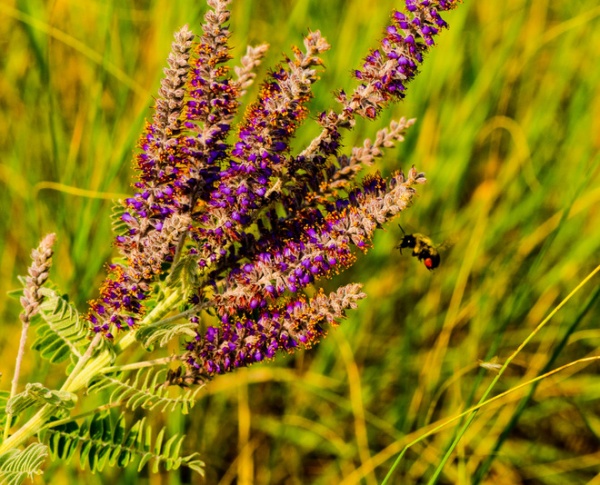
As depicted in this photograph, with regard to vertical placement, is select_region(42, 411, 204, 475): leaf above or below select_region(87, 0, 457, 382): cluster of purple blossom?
below

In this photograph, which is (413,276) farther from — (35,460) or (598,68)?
(35,460)

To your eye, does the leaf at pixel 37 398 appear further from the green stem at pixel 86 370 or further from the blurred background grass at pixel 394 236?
the blurred background grass at pixel 394 236

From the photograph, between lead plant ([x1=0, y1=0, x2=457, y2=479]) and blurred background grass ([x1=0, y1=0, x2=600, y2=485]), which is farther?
blurred background grass ([x1=0, y1=0, x2=600, y2=485])

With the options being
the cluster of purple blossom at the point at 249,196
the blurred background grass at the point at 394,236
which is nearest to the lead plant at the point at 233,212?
the cluster of purple blossom at the point at 249,196

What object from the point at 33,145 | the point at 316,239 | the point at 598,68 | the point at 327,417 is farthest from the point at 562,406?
the point at 33,145

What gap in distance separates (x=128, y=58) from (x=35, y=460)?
6.89 ft

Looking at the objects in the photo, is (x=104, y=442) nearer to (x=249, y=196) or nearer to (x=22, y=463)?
(x=22, y=463)

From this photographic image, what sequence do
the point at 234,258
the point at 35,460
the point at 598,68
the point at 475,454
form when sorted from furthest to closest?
the point at 598,68 < the point at 475,454 < the point at 234,258 < the point at 35,460

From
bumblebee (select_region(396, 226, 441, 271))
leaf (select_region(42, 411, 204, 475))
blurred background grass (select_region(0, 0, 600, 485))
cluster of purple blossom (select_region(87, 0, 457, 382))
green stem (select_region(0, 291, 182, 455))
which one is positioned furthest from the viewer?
blurred background grass (select_region(0, 0, 600, 485))

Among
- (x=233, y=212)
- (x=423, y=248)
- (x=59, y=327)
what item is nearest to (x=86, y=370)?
(x=59, y=327)

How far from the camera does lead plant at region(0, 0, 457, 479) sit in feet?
4.14

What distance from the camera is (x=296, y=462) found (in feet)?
8.83

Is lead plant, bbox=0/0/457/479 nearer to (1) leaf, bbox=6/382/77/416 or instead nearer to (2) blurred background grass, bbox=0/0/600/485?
(1) leaf, bbox=6/382/77/416

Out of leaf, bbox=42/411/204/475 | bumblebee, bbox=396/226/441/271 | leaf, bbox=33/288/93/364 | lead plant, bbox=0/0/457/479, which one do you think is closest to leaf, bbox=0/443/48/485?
lead plant, bbox=0/0/457/479
